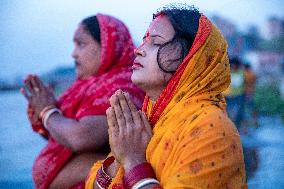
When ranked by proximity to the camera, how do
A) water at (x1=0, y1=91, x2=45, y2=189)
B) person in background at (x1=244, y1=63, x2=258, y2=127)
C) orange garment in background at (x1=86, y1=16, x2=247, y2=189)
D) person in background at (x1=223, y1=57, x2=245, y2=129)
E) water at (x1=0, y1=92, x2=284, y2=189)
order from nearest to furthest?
orange garment in background at (x1=86, y1=16, x2=247, y2=189), water at (x1=0, y1=92, x2=284, y2=189), water at (x1=0, y1=91, x2=45, y2=189), person in background at (x1=223, y1=57, x2=245, y2=129), person in background at (x1=244, y1=63, x2=258, y2=127)

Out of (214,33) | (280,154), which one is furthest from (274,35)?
(214,33)

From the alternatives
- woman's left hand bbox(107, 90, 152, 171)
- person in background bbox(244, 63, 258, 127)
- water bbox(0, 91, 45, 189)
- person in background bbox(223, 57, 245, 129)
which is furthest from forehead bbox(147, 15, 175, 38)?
person in background bbox(244, 63, 258, 127)

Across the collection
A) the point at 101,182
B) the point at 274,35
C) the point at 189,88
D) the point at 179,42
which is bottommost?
the point at 274,35

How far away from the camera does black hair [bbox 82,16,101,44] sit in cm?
324

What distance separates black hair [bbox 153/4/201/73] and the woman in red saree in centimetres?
87

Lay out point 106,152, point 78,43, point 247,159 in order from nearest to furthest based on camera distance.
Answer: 1. point 106,152
2. point 78,43
3. point 247,159

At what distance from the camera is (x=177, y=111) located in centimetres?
207

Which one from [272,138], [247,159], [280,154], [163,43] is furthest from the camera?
[272,138]

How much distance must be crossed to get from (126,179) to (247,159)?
9.71 feet

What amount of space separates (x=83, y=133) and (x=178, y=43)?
0.94m

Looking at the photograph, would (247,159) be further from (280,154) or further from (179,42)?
(179,42)

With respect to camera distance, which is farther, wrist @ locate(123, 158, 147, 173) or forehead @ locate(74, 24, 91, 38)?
forehead @ locate(74, 24, 91, 38)

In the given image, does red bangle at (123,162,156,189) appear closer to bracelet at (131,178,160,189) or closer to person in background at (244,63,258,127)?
bracelet at (131,178,160,189)

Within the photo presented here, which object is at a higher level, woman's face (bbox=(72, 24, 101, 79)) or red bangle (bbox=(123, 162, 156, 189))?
woman's face (bbox=(72, 24, 101, 79))
